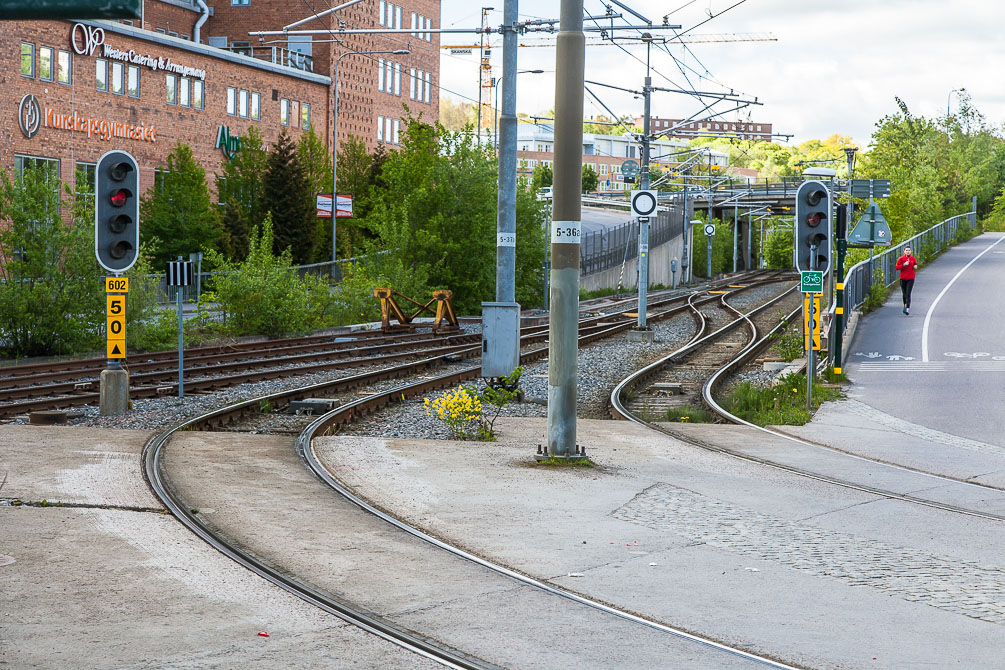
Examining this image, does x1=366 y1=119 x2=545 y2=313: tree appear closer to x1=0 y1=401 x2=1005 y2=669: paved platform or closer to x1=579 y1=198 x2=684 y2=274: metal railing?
x1=579 y1=198 x2=684 y2=274: metal railing

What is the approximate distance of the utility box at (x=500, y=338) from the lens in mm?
17906

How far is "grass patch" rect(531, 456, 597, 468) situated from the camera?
11.8m

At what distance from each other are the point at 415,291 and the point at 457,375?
17.9 m

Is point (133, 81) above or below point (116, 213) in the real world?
above

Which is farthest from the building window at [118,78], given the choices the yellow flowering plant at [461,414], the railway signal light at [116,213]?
the yellow flowering plant at [461,414]

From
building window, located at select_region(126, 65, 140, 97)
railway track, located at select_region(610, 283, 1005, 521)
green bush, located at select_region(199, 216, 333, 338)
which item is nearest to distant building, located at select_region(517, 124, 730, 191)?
building window, located at select_region(126, 65, 140, 97)

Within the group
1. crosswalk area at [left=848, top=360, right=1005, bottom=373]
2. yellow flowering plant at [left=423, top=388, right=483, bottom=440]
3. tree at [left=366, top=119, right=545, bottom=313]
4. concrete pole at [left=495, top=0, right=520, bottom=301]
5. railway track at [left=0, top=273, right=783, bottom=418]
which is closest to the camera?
yellow flowering plant at [left=423, top=388, right=483, bottom=440]

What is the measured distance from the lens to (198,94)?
55156mm

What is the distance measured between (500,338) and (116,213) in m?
5.98

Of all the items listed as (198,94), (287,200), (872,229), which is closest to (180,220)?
(287,200)

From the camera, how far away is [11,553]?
7.47 metres

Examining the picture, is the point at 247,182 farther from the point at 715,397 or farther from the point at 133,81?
the point at 715,397

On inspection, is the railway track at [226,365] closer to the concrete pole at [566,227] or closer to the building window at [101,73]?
the concrete pole at [566,227]

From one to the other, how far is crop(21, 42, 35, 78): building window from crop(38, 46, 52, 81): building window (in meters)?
0.39
